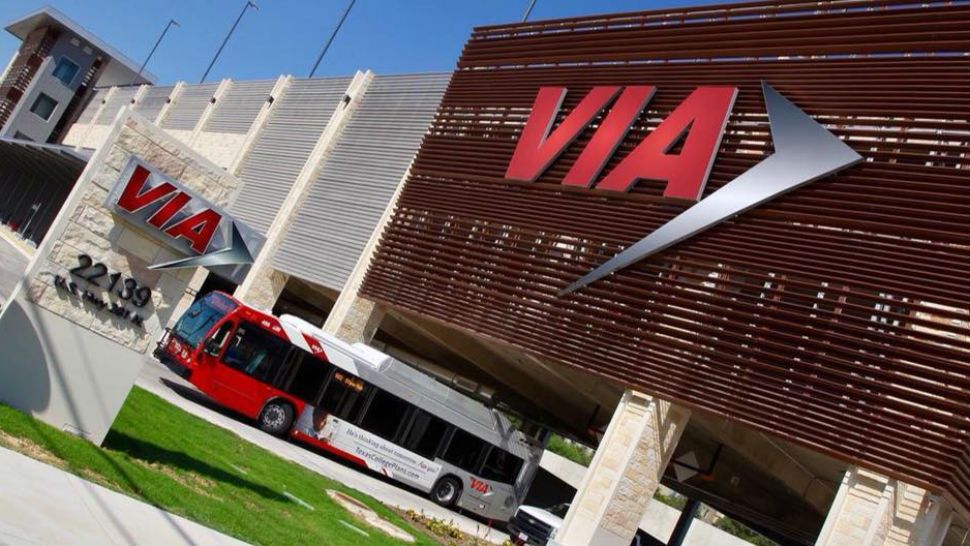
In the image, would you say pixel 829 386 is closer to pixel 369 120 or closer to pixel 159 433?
pixel 159 433

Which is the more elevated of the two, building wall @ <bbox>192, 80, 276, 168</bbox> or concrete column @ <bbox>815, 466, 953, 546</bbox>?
building wall @ <bbox>192, 80, 276, 168</bbox>

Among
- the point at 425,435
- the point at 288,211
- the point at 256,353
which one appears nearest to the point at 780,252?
the point at 425,435

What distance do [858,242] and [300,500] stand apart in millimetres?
10665

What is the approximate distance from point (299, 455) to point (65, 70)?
55534mm

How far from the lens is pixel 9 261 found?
31.1 m

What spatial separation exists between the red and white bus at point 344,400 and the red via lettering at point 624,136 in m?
6.33

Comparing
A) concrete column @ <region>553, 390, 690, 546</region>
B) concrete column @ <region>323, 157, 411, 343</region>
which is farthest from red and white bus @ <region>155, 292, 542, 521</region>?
concrete column @ <region>553, 390, 690, 546</region>

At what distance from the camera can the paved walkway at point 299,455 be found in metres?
17.5

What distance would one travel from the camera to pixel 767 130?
1827cm

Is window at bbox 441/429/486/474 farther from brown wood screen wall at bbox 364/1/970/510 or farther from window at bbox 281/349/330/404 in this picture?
window at bbox 281/349/330/404

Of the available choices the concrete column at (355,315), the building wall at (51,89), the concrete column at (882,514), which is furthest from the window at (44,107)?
the concrete column at (882,514)

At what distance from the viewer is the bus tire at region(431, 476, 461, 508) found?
22719 mm

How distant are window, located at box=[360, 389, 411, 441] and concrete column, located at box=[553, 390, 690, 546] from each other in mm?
5666

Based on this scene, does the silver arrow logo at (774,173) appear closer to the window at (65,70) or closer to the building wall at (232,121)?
the building wall at (232,121)
